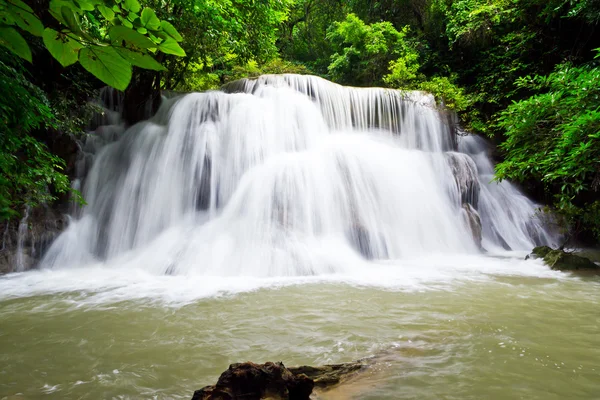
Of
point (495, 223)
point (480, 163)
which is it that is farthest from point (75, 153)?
point (480, 163)

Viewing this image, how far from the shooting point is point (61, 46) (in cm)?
66

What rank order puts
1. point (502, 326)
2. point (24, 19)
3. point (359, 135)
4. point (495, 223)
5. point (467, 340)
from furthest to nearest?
point (359, 135) < point (495, 223) < point (502, 326) < point (467, 340) < point (24, 19)

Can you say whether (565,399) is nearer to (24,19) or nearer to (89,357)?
(24,19)

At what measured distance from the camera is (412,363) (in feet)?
7.02

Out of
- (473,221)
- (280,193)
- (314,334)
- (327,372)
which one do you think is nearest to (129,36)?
(327,372)

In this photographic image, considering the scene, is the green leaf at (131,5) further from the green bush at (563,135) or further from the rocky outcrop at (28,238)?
the rocky outcrop at (28,238)

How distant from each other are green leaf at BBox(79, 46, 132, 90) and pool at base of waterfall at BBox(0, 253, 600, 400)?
1659mm

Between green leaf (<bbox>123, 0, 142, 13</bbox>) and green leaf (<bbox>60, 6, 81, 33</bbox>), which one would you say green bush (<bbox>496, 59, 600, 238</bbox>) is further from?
green leaf (<bbox>60, 6, 81, 33</bbox>)

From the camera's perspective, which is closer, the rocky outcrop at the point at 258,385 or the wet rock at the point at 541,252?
the rocky outcrop at the point at 258,385

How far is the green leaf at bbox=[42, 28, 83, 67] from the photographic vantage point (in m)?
0.63

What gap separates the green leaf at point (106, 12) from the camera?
2.11ft

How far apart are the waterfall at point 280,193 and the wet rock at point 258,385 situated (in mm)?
3915

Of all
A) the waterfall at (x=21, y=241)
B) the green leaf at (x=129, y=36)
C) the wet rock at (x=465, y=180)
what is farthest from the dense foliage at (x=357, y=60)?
the wet rock at (x=465, y=180)

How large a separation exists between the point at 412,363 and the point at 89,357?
87.6 inches
